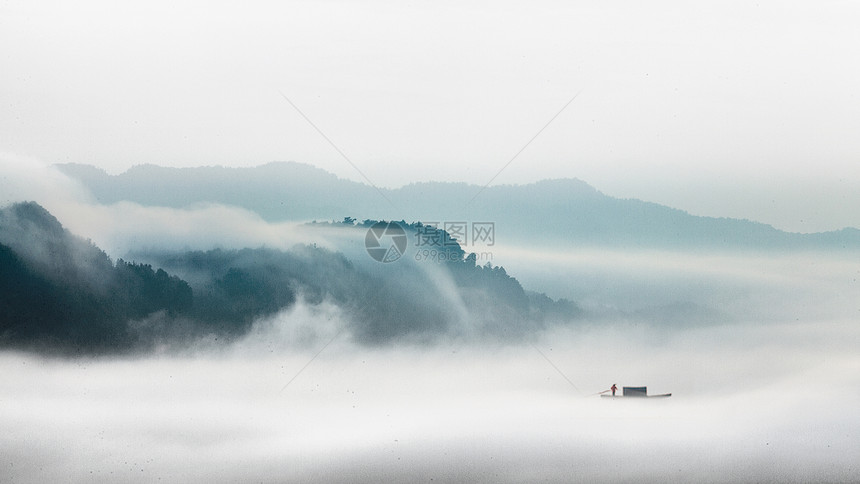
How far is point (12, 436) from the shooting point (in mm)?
4055

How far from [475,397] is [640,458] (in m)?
1.02

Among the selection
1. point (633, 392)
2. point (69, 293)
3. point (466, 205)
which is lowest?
point (633, 392)

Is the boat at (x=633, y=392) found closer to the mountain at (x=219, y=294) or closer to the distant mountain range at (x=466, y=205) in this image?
the mountain at (x=219, y=294)

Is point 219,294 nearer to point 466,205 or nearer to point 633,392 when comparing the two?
point 466,205

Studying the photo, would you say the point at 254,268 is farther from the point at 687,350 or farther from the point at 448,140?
the point at 687,350

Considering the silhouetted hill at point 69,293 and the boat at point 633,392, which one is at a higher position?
the silhouetted hill at point 69,293

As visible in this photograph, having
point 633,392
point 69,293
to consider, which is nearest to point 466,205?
point 633,392

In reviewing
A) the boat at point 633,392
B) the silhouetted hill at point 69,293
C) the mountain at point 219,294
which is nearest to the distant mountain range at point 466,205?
the mountain at point 219,294

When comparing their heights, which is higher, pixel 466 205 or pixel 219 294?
pixel 466 205

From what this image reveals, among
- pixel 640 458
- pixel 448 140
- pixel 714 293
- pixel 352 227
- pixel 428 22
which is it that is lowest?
pixel 640 458

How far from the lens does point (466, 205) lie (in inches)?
165

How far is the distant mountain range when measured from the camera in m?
4.11

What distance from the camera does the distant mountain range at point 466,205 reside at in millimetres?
4105

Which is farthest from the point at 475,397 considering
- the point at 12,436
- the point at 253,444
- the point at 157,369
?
the point at 12,436
